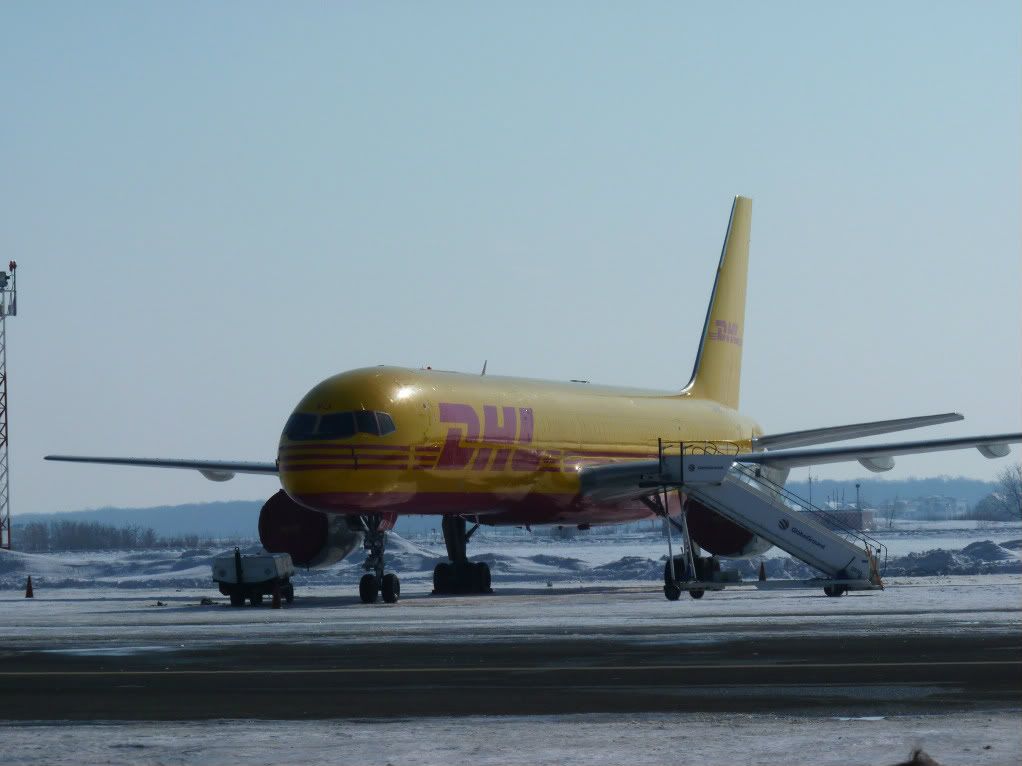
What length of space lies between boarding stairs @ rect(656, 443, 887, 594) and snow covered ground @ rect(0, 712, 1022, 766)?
20.0 meters

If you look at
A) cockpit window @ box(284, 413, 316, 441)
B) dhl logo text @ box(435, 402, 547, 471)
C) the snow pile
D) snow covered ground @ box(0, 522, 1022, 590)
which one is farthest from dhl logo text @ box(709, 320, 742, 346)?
cockpit window @ box(284, 413, 316, 441)

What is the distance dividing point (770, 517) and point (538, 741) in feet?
73.1

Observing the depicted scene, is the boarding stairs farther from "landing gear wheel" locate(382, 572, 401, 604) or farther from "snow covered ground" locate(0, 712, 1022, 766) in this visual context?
"snow covered ground" locate(0, 712, 1022, 766)

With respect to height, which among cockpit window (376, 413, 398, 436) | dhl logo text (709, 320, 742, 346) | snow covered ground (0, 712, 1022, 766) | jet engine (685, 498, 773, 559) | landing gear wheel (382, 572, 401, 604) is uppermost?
dhl logo text (709, 320, 742, 346)

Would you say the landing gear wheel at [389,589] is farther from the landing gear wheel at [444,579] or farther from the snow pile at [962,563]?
the snow pile at [962,563]

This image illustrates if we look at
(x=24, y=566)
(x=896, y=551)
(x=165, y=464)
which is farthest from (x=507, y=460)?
(x=896, y=551)

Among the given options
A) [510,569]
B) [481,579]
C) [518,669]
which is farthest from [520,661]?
[510,569]

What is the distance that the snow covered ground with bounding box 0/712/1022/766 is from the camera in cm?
1054

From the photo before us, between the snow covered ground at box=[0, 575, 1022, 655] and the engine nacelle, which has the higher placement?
the engine nacelle

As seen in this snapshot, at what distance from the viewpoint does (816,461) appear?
126 ft

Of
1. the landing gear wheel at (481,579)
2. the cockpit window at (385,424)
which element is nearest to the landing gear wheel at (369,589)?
the cockpit window at (385,424)

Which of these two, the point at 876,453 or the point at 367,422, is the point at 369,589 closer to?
the point at 367,422

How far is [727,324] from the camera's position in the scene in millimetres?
49375

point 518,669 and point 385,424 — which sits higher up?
point 385,424
